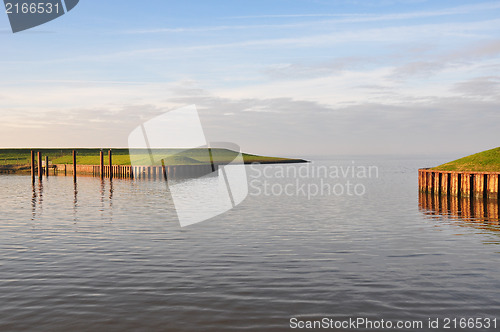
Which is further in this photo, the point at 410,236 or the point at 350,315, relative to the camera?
the point at 410,236

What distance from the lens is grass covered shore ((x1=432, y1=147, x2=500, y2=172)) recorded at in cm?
4038

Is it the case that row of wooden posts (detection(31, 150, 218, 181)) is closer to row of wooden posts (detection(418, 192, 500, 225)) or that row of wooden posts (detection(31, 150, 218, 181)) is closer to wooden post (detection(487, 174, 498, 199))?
row of wooden posts (detection(418, 192, 500, 225))

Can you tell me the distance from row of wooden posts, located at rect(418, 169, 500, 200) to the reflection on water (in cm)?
58

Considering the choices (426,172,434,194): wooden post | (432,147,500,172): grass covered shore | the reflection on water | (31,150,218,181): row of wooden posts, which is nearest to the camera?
the reflection on water

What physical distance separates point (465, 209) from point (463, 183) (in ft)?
24.9

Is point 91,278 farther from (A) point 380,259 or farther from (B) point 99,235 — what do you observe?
(A) point 380,259

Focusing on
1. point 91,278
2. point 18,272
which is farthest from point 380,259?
point 18,272

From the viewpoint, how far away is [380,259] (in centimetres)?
1669

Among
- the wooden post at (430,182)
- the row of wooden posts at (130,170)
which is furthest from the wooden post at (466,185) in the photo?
the row of wooden posts at (130,170)

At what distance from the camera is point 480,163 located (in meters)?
41.6

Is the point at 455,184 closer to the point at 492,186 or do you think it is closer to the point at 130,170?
the point at 492,186

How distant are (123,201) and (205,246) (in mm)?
22523

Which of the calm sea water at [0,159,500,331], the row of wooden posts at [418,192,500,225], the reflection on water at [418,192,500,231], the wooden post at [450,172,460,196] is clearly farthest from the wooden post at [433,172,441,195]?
the calm sea water at [0,159,500,331]

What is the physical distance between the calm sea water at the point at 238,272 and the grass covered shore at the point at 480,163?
574 inches
